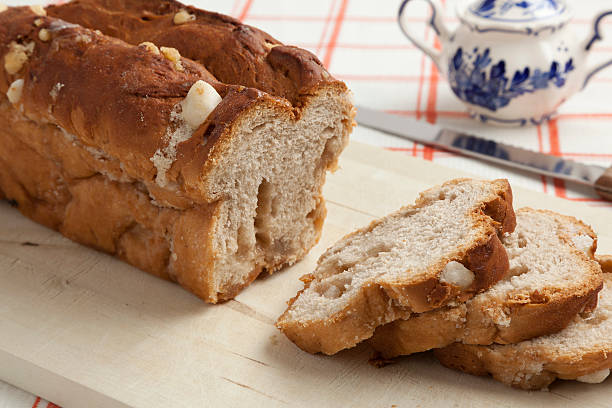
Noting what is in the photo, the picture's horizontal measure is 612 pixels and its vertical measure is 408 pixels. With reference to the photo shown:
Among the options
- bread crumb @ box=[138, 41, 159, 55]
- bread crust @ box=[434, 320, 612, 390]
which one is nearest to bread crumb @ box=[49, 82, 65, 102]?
bread crumb @ box=[138, 41, 159, 55]

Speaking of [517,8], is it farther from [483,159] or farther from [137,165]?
[137,165]

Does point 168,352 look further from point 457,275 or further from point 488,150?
point 488,150

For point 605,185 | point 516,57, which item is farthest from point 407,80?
point 605,185

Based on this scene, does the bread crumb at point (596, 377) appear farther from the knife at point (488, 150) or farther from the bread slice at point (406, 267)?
the knife at point (488, 150)

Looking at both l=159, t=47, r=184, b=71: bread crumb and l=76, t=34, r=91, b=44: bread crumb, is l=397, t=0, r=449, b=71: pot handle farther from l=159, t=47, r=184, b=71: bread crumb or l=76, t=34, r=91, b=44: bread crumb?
l=76, t=34, r=91, b=44: bread crumb

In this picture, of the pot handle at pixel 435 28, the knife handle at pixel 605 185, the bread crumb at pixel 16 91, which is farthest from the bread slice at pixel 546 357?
the pot handle at pixel 435 28

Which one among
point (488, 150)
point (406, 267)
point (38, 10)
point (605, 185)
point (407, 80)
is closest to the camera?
point (406, 267)

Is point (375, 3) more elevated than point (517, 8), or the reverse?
point (517, 8)

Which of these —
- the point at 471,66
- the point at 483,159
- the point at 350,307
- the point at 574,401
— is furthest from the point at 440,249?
the point at 471,66
